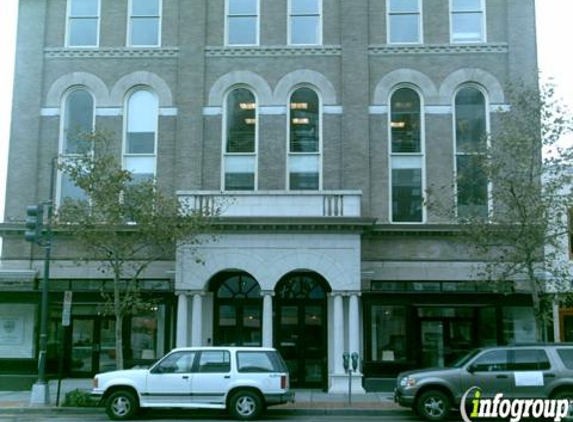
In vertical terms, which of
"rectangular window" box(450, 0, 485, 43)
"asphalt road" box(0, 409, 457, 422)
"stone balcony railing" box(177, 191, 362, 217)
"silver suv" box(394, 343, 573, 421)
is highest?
"rectangular window" box(450, 0, 485, 43)

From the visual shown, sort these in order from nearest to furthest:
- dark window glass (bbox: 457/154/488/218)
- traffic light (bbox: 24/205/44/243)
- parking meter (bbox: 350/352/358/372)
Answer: traffic light (bbox: 24/205/44/243) < parking meter (bbox: 350/352/358/372) < dark window glass (bbox: 457/154/488/218)

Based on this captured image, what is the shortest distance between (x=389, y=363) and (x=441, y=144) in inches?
314

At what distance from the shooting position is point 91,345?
25266mm

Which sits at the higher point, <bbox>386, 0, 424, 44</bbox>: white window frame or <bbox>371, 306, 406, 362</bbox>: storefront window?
<bbox>386, 0, 424, 44</bbox>: white window frame

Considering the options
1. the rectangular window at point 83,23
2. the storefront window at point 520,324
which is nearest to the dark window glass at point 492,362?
the storefront window at point 520,324

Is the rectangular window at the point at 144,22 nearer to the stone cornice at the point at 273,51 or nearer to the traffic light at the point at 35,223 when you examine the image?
the stone cornice at the point at 273,51

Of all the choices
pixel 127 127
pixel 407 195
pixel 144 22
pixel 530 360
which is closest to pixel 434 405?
pixel 530 360

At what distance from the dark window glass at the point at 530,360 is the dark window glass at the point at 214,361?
700 centimetres

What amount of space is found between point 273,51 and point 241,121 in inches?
113

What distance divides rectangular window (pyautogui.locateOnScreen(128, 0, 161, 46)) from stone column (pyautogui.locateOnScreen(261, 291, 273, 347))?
10.7 metres

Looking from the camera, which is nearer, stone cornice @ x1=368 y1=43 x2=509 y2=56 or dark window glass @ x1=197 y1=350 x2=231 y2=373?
dark window glass @ x1=197 y1=350 x2=231 y2=373

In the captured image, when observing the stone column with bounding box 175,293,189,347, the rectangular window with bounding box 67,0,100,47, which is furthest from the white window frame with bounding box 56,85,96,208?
the stone column with bounding box 175,293,189,347

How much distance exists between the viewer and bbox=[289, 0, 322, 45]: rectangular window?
27172 mm

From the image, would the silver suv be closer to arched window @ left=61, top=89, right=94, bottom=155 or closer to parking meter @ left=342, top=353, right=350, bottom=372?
parking meter @ left=342, top=353, right=350, bottom=372
